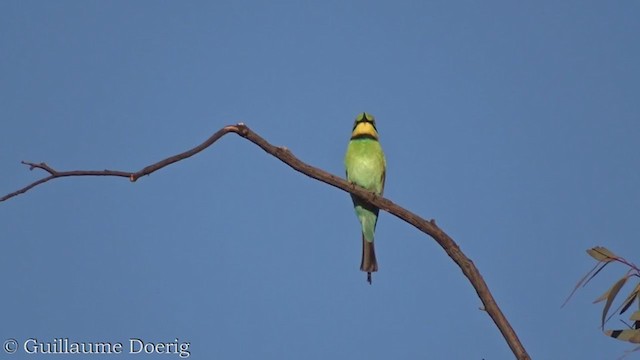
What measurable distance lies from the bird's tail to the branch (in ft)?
7.30

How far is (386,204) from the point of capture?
2.97m

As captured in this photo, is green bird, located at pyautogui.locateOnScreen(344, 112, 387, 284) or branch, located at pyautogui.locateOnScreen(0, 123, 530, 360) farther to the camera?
green bird, located at pyautogui.locateOnScreen(344, 112, 387, 284)

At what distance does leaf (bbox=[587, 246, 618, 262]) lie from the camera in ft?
8.44

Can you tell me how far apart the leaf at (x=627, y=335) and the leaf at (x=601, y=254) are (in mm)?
246

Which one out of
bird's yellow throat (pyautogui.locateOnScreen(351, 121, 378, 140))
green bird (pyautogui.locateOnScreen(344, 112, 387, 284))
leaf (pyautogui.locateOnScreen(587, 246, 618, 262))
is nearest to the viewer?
leaf (pyautogui.locateOnScreen(587, 246, 618, 262))

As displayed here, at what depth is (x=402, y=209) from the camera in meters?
2.91

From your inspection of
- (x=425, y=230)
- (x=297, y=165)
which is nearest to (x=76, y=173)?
(x=297, y=165)

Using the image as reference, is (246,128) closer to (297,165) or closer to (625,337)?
(297,165)

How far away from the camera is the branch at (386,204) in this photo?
2318 millimetres

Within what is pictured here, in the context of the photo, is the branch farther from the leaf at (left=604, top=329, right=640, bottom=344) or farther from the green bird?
the green bird

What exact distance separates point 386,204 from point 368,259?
7.88 ft

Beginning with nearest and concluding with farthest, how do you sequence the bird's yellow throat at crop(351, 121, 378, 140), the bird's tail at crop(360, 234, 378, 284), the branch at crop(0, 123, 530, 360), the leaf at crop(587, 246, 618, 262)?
the branch at crop(0, 123, 530, 360)
the leaf at crop(587, 246, 618, 262)
the bird's tail at crop(360, 234, 378, 284)
the bird's yellow throat at crop(351, 121, 378, 140)

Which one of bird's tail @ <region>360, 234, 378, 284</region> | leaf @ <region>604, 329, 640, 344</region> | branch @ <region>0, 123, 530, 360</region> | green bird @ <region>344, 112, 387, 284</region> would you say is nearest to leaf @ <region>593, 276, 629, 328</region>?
leaf @ <region>604, 329, 640, 344</region>

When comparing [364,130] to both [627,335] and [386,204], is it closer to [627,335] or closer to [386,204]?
[386,204]
